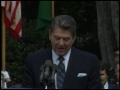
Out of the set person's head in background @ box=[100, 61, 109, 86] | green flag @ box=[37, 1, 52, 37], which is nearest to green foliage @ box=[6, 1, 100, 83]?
green flag @ box=[37, 1, 52, 37]

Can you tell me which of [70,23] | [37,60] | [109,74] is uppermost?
[70,23]

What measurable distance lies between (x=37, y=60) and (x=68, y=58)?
0.90 feet

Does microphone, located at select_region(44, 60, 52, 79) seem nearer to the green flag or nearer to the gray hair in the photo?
the gray hair

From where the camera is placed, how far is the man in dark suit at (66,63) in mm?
4625

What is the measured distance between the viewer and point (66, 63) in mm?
4707

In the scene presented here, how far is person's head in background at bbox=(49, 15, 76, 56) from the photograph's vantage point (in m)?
4.64

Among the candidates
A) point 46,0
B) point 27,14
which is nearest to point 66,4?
point 27,14

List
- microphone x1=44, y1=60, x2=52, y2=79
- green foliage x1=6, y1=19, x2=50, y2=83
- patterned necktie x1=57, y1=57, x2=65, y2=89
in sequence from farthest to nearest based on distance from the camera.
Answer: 1. green foliage x1=6, y1=19, x2=50, y2=83
2. patterned necktie x1=57, y1=57, x2=65, y2=89
3. microphone x1=44, y1=60, x2=52, y2=79

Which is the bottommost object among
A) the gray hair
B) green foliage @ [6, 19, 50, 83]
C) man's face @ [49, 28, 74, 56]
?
green foliage @ [6, 19, 50, 83]

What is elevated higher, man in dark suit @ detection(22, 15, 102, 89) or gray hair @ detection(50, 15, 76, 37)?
gray hair @ detection(50, 15, 76, 37)

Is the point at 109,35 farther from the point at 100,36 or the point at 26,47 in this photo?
the point at 26,47

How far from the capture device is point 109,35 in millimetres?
15680

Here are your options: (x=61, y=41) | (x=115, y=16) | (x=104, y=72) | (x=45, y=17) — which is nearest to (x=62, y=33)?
(x=61, y=41)

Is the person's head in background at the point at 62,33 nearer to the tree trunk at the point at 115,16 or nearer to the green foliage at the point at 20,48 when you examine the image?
the green foliage at the point at 20,48
